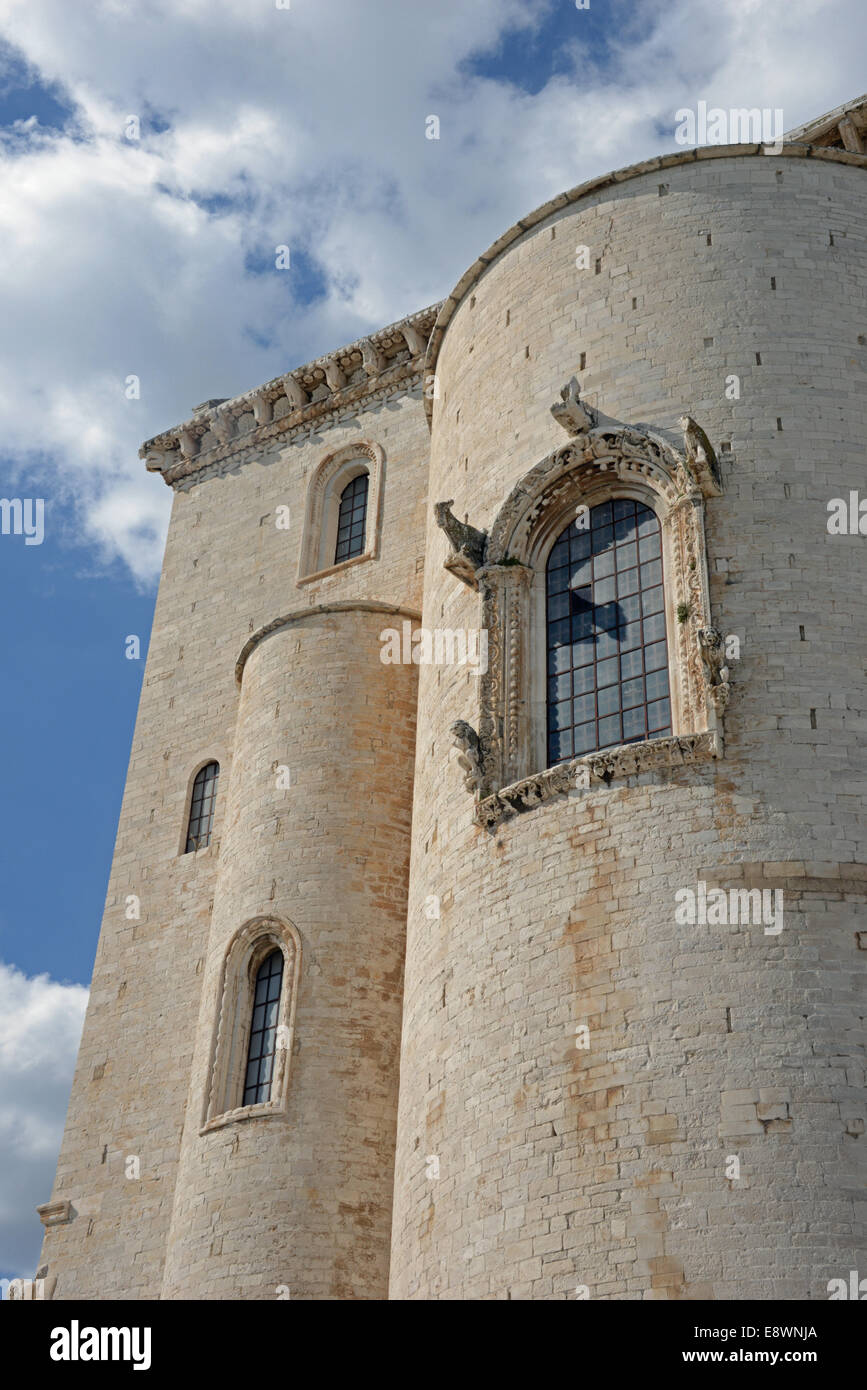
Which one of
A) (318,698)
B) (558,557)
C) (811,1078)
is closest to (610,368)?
(558,557)

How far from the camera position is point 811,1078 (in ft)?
39.9

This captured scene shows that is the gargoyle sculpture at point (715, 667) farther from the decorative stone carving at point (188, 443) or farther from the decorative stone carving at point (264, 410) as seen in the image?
the decorative stone carving at point (188, 443)

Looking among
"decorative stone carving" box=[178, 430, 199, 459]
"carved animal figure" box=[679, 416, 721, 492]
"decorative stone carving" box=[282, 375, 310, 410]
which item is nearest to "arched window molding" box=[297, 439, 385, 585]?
"decorative stone carving" box=[282, 375, 310, 410]

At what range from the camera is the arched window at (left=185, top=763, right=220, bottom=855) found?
22.0 metres

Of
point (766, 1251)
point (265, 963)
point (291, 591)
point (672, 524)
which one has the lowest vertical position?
point (766, 1251)

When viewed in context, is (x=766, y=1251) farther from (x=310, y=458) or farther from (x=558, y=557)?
(x=310, y=458)

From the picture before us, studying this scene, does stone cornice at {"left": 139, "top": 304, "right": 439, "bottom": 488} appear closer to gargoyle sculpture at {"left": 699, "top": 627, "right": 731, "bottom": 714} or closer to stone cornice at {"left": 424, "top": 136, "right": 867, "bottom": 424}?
stone cornice at {"left": 424, "top": 136, "right": 867, "bottom": 424}

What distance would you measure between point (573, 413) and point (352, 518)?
26.2 ft

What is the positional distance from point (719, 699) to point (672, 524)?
2.24 metres

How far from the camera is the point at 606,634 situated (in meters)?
15.6

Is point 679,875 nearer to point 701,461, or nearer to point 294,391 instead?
point 701,461

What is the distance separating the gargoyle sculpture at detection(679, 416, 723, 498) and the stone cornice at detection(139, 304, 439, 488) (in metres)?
9.03

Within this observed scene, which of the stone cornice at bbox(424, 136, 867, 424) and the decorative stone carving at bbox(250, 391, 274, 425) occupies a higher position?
the decorative stone carving at bbox(250, 391, 274, 425)

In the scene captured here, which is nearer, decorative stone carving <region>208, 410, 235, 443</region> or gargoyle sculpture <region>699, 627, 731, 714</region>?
gargoyle sculpture <region>699, 627, 731, 714</region>
